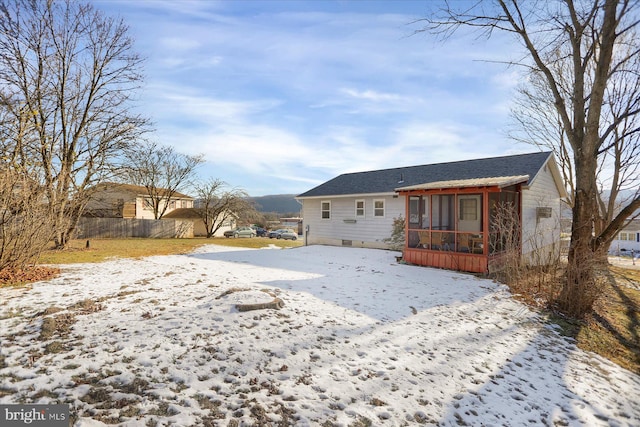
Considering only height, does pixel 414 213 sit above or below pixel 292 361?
above

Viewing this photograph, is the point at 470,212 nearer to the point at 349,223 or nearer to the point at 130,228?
the point at 349,223

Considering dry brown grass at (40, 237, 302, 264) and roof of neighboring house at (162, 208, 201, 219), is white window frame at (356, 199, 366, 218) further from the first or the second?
roof of neighboring house at (162, 208, 201, 219)

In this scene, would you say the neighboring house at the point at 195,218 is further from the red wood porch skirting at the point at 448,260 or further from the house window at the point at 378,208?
the red wood porch skirting at the point at 448,260

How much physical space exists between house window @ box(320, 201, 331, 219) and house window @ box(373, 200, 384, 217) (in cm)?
300

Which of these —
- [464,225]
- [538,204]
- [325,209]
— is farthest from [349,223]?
[538,204]

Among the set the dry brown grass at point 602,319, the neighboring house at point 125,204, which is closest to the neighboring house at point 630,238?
the dry brown grass at point 602,319

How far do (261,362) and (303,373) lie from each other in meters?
0.55

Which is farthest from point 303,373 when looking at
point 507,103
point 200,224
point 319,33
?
point 200,224

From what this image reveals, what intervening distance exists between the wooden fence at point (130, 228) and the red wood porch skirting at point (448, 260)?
23.1m

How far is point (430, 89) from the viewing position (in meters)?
11.6

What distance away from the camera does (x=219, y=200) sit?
3167 centimetres

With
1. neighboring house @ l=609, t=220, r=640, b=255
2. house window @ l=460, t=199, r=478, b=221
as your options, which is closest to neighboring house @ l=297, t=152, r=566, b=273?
house window @ l=460, t=199, r=478, b=221

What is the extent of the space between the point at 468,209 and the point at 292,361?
11874mm

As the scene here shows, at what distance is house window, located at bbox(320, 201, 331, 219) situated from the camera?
1770 cm
